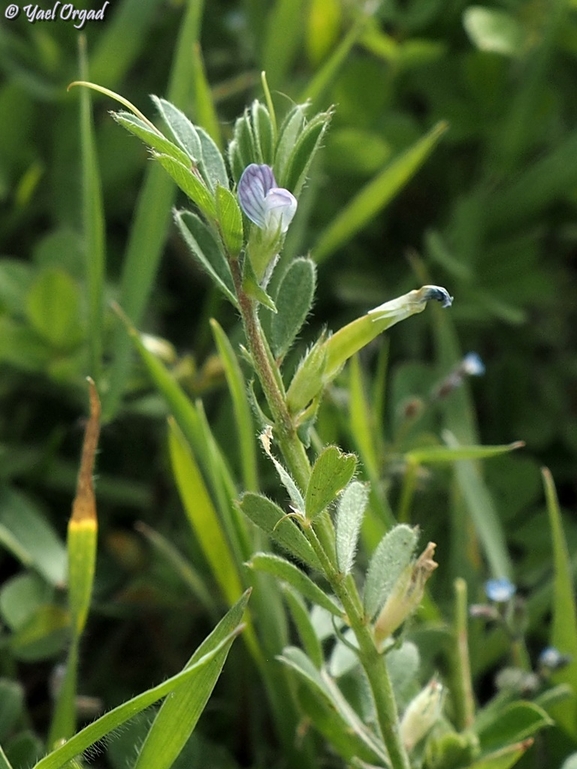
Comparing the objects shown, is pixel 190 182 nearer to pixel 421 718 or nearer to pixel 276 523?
pixel 276 523

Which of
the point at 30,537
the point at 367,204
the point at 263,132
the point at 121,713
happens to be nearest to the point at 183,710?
the point at 121,713

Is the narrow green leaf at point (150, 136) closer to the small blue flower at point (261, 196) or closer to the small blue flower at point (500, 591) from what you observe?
the small blue flower at point (261, 196)

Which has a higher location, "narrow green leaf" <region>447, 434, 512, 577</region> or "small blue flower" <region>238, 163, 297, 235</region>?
"small blue flower" <region>238, 163, 297, 235</region>

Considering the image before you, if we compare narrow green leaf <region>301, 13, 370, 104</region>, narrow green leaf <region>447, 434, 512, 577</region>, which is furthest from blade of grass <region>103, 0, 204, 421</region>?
narrow green leaf <region>447, 434, 512, 577</region>

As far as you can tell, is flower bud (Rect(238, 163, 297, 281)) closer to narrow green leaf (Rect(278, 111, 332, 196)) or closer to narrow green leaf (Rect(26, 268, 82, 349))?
narrow green leaf (Rect(278, 111, 332, 196))

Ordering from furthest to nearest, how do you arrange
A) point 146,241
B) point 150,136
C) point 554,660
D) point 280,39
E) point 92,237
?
point 280,39
point 146,241
point 92,237
point 554,660
point 150,136

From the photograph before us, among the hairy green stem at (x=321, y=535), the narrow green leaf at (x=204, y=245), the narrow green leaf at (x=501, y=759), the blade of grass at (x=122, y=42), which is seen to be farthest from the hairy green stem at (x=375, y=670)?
the blade of grass at (x=122, y=42)

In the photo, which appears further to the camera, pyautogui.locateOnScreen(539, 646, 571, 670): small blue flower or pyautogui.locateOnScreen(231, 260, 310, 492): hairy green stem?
pyautogui.locateOnScreen(539, 646, 571, 670): small blue flower
